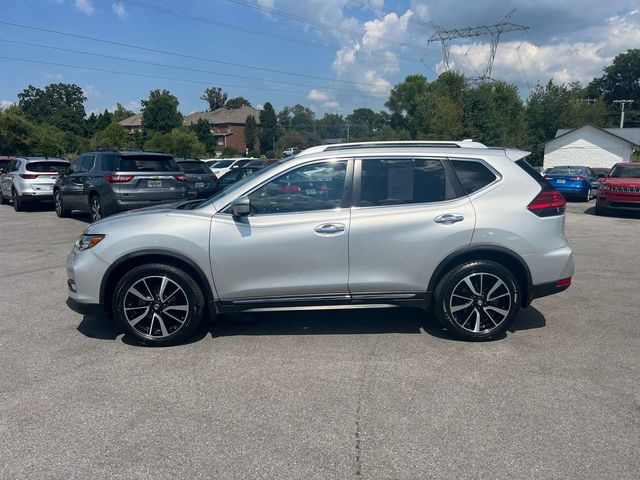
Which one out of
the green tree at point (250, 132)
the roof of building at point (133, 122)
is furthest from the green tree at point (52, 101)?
the green tree at point (250, 132)

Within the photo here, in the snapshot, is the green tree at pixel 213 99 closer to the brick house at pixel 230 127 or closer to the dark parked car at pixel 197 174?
the brick house at pixel 230 127

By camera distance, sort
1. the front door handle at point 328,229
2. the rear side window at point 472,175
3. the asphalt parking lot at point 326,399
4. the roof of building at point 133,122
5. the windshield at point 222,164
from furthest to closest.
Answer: the roof of building at point 133,122 → the windshield at point 222,164 → the rear side window at point 472,175 → the front door handle at point 328,229 → the asphalt parking lot at point 326,399

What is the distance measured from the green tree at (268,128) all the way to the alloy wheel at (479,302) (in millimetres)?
92750

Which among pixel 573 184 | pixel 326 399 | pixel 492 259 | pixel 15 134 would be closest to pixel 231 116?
pixel 15 134

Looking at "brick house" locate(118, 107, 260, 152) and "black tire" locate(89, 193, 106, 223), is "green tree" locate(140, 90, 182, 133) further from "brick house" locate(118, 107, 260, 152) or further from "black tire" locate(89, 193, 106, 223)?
"black tire" locate(89, 193, 106, 223)

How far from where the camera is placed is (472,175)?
5051 mm

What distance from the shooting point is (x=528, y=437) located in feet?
11.0

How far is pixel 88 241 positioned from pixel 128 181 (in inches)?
270

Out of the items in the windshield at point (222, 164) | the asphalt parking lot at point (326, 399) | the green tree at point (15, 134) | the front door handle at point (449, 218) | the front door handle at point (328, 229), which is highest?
the green tree at point (15, 134)

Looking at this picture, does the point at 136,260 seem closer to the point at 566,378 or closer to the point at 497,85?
the point at 566,378

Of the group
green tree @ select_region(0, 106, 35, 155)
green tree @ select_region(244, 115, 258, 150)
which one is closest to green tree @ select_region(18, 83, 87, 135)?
green tree @ select_region(244, 115, 258, 150)

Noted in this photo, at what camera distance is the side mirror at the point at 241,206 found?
468 centimetres

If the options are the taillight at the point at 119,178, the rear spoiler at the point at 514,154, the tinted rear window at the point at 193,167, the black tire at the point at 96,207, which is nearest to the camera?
the rear spoiler at the point at 514,154

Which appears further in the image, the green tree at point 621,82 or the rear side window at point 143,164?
the green tree at point 621,82
